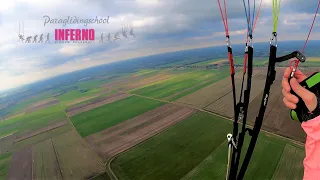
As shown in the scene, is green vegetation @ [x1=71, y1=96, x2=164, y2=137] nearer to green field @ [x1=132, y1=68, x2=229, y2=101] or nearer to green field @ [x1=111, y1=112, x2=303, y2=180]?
green field @ [x1=132, y1=68, x2=229, y2=101]

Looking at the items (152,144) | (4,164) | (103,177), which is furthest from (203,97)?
(4,164)

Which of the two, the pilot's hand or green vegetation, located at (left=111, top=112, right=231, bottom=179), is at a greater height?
the pilot's hand

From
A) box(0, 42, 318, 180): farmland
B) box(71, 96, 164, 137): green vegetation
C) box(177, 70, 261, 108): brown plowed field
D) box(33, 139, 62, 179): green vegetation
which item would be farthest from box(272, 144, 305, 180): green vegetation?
box(71, 96, 164, 137): green vegetation

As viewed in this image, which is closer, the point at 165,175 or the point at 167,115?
the point at 165,175

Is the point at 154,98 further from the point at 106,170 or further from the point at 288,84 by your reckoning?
the point at 288,84

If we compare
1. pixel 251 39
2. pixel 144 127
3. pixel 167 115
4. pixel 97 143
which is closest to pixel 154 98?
pixel 167 115

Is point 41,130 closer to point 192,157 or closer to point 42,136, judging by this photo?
point 42,136
